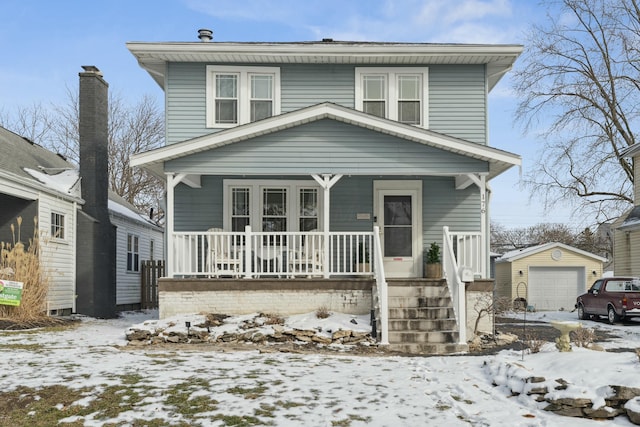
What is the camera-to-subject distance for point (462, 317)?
33.0ft

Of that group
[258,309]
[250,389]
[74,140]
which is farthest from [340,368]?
[74,140]

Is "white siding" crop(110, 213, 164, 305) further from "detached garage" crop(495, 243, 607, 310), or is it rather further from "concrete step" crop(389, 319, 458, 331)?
"detached garage" crop(495, 243, 607, 310)

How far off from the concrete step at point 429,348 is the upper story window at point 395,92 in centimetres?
595

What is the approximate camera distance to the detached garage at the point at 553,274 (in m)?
27.3

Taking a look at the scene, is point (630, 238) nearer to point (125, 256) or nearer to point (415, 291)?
point (415, 291)

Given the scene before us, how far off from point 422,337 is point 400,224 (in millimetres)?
4198

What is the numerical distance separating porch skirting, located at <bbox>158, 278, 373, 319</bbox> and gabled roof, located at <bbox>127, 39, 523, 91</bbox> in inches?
213

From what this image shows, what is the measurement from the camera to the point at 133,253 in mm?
20000

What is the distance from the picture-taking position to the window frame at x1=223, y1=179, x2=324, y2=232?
44.6ft

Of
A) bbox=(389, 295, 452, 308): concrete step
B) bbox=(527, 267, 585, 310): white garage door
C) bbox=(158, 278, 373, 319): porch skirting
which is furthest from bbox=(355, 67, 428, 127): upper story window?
bbox=(527, 267, 585, 310): white garage door

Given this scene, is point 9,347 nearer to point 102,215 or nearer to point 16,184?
point 16,184

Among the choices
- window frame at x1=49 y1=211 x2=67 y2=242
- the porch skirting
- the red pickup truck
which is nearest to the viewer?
the porch skirting

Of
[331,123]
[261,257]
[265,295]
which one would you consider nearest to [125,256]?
[261,257]

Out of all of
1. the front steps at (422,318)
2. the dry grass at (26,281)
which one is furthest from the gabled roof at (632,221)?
the dry grass at (26,281)
